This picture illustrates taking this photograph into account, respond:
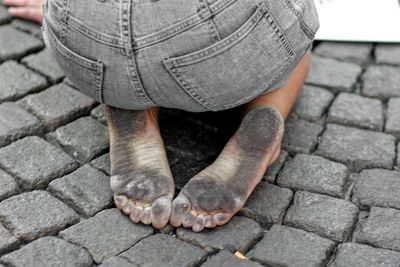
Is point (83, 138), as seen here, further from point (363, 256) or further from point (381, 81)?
point (381, 81)

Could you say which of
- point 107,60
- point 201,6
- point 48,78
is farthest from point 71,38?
point 48,78

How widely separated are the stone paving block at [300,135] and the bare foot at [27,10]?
133cm

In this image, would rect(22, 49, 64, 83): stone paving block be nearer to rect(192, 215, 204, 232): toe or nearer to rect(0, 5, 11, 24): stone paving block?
rect(0, 5, 11, 24): stone paving block

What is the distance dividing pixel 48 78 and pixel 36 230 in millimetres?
987

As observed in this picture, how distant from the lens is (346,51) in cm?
350

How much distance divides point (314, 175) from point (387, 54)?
1068mm

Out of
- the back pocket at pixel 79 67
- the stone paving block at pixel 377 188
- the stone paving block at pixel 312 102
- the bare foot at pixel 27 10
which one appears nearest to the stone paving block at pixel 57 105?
the back pocket at pixel 79 67

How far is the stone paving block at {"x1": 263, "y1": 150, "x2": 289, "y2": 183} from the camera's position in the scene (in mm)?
2650

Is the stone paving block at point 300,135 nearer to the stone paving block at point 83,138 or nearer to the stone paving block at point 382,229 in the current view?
the stone paving block at point 382,229

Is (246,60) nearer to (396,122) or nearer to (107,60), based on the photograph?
(107,60)

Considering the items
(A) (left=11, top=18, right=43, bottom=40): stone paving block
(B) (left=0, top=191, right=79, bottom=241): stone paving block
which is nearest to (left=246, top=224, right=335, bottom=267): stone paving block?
(B) (left=0, top=191, right=79, bottom=241): stone paving block

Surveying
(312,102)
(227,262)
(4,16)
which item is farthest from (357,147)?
(4,16)

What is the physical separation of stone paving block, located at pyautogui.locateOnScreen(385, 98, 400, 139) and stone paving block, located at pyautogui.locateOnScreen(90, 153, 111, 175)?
1149mm

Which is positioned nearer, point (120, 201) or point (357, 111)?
point (120, 201)
